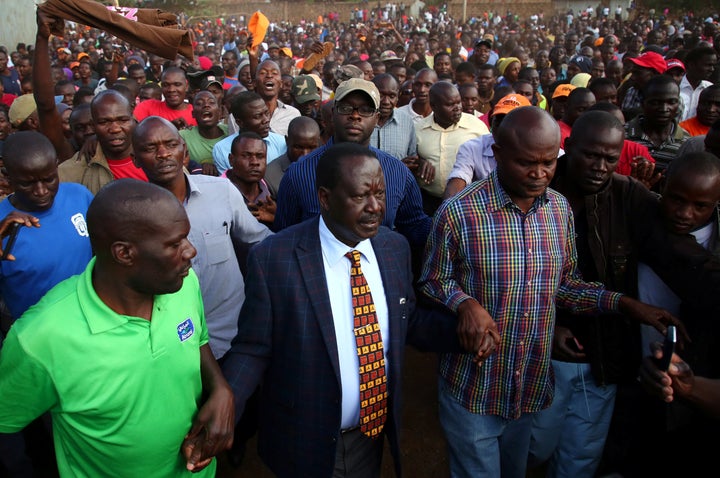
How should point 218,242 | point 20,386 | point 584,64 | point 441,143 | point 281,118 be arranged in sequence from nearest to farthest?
1. point 20,386
2. point 218,242
3. point 441,143
4. point 281,118
5. point 584,64

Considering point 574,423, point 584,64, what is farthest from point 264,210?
point 584,64

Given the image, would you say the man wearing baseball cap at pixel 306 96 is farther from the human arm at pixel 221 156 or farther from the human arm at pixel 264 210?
the human arm at pixel 264 210

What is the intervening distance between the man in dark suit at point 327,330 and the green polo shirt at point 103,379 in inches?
9.8

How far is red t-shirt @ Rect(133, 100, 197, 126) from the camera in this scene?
6035mm

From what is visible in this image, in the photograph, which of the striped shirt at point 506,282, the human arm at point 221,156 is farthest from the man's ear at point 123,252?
the human arm at point 221,156

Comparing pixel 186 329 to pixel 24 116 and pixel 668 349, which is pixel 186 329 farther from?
pixel 24 116

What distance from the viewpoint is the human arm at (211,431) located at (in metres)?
1.81

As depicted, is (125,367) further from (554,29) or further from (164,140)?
(554,29)

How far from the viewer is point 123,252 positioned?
172 centimetres

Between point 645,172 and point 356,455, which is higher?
point 645,172

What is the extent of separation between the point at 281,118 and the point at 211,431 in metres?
4.42

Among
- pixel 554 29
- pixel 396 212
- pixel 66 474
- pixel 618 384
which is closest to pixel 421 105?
pixel 396 212

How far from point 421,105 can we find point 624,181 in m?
3.29

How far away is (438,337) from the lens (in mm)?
2314
